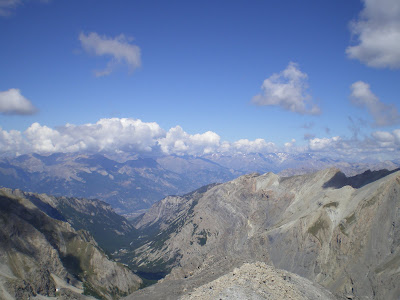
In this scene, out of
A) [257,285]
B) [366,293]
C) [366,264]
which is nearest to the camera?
[257,285]

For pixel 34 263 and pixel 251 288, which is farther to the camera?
pixel 34 263

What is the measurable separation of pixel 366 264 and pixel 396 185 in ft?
149

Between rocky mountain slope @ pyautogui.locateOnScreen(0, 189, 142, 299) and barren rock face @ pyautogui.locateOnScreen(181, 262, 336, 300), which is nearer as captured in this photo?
barren rock face @ pyautogui.locateOnScreen(181, 262, 336, 300)

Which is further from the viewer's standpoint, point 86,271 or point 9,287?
point 86,271

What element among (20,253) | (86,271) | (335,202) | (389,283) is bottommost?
(86,271)

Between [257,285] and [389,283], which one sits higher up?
[257,285]

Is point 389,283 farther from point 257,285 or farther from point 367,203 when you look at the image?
point 257,285

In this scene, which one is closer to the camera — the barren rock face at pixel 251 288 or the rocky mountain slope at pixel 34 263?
the barren rock face at pixel 251 288

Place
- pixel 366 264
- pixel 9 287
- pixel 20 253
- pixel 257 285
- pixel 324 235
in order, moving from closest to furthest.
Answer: pixel 257 285 → pixel 9 287 → pixel 366 264 → pixel 20 253 → pixel 324 235

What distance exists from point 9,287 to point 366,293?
13443cm

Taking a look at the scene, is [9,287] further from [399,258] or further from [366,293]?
[399,258]

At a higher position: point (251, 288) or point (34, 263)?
point (251, 288)

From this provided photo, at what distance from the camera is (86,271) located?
19762 centimetres

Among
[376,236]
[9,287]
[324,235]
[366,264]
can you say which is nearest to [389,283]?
[366,264]
